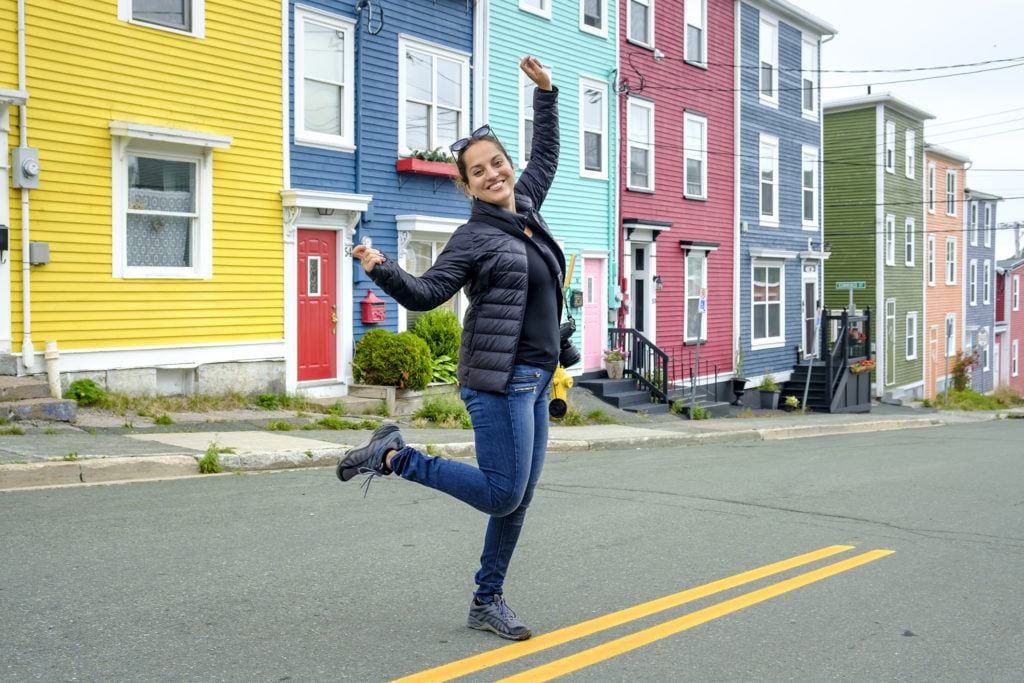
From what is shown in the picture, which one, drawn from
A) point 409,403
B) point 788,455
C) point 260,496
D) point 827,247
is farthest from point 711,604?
point 827,247

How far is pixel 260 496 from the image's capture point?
827 centimetres

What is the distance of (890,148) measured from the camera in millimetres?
37312

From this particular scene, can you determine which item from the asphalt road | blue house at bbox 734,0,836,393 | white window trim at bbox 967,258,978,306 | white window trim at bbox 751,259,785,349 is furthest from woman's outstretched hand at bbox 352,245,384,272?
white window trim at bbox 967,258,978,306

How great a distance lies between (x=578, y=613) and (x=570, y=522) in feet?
7.99

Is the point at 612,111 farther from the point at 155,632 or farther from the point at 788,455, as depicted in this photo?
the point at 155,632

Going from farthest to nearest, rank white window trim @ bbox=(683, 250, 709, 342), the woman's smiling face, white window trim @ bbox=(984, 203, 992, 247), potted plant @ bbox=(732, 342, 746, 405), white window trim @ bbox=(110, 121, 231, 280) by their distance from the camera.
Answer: white window trim @ bbox=(984, 203, 992, 247), potted plant @ bbox=(732, 342, 746, 405), white window trim @ bbox=(683, 250, 709, 342), white window trim @ bbox=(110, 121, 231, 280), the woman's smiling face

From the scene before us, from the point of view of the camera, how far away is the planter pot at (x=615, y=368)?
21.5 metres

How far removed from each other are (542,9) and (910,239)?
76.9 feet

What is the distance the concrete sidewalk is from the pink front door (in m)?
4.32

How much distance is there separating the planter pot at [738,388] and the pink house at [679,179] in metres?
0.33

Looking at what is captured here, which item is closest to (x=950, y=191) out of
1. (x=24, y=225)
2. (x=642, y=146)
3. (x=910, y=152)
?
(x=910, y=152)

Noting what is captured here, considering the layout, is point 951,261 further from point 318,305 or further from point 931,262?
point 318,305

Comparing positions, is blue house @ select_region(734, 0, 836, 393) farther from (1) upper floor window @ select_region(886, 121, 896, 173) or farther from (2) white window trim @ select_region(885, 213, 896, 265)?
(1) upper floor window @ select_region(886, 121, 896, 173)

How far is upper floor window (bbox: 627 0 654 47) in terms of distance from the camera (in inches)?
926
